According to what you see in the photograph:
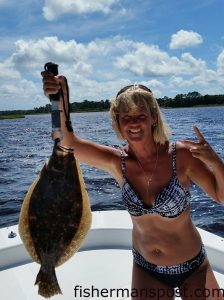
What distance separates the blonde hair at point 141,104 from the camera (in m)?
3.75

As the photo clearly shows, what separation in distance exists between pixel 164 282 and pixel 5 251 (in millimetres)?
2872

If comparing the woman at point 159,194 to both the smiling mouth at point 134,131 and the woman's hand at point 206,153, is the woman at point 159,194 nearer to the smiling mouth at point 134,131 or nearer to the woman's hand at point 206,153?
the smiling mouth at point 134,131

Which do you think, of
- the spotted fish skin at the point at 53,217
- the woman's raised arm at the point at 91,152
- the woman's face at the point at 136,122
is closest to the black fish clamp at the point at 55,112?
the spotted fish skin at the point at 53,217

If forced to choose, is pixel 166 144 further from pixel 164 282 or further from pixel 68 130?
pixel 164 282

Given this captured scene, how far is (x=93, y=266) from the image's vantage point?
19.3 ft

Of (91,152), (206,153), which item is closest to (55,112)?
(91,152)

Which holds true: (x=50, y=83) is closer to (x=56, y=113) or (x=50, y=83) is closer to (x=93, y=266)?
(x=56, y=113)

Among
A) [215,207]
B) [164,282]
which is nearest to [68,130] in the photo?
[164,282]

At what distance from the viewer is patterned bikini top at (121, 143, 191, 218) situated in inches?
145

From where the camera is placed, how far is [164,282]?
12.7ft

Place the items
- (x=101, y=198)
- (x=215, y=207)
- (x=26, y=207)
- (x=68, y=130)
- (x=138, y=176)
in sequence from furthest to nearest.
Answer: (x=101, y=198)
(x=215, y=207)
(x=138, y=176)
(x=68, y=130)
(x=26, y=207)

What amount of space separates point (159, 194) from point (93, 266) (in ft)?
8.61

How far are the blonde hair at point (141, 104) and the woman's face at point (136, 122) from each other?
5 cm

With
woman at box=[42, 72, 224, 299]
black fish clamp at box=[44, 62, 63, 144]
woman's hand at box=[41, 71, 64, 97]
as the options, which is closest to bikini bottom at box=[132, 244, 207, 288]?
woman at box=[42, 72, 224, 299]
